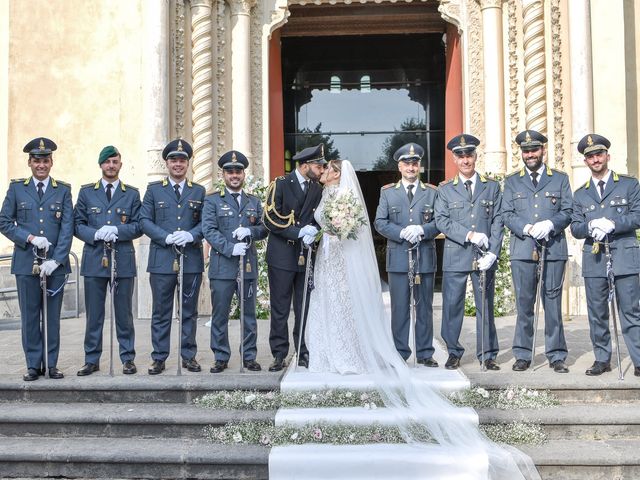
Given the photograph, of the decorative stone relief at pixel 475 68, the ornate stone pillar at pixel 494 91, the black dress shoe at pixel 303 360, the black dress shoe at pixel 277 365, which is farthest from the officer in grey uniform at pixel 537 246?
the decorative stone relief at pixel 475 68

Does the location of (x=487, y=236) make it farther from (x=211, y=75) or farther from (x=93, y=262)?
(x=211, y=75)

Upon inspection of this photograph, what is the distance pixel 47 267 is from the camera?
19.0 feet

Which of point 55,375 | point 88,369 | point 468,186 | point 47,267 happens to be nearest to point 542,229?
point 468,186

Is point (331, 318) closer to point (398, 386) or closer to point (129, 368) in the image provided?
point (398, 386)

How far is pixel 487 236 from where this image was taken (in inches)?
240

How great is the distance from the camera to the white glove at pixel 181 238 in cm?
594

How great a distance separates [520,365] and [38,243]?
14.1 feet

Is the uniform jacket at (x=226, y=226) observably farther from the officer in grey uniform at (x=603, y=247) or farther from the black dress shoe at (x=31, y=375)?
the officer in grey uniform at (x=603, y=247)

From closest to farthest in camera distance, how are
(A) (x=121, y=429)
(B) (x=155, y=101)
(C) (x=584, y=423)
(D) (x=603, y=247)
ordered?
(C) (x=584, y=423) → (A) (x=121, y=429) → (D) (x=603, y=247) → (B) (x=155, y=101)

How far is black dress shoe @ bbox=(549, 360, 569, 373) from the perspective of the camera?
228 inches

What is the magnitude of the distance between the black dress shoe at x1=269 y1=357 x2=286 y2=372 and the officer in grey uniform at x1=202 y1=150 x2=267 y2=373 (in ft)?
0.38

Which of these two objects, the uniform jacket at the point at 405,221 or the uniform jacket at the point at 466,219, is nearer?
the uniform jacket at the point at 466,219

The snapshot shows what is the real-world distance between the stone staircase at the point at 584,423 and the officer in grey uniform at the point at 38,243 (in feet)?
12.0

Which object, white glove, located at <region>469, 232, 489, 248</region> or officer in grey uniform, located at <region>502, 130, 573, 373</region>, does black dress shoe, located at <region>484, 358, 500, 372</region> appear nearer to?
officer in grey uniform, located at <region>502, 130, 573, 373</region>
